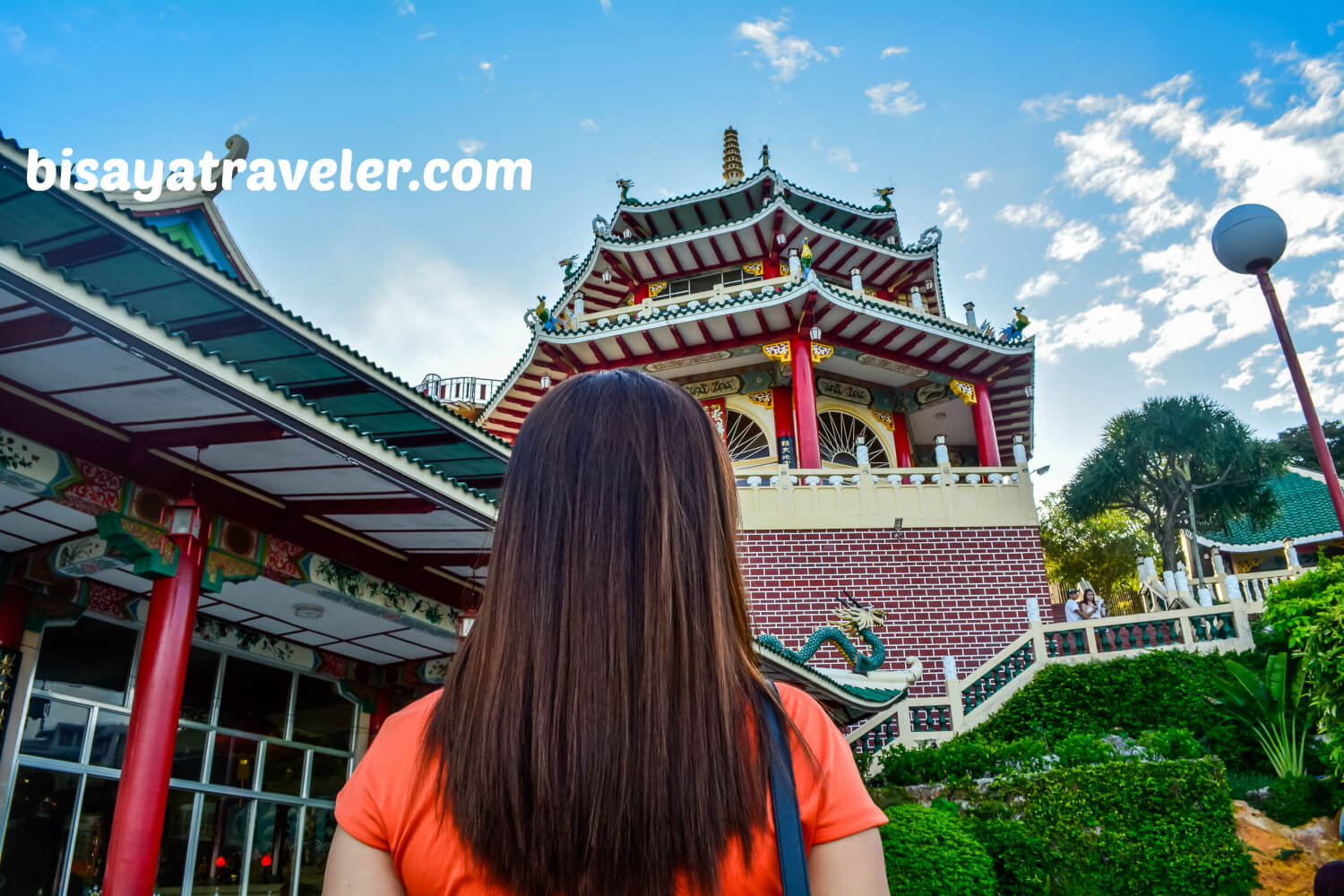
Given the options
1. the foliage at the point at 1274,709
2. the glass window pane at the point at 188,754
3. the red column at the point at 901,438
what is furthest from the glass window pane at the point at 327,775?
the red column at the point at 901,438

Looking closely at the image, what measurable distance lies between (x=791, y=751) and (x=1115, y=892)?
8455mm

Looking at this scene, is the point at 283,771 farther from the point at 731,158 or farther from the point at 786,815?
the point at 731,158

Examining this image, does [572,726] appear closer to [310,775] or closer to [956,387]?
[310,775]

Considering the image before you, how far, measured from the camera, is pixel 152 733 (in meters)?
5.05

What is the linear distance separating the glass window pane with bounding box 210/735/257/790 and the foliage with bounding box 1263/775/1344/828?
9790 mm

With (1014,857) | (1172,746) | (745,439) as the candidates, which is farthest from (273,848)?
(745,439)

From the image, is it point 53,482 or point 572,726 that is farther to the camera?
point 53,482

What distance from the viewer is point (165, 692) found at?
514cm

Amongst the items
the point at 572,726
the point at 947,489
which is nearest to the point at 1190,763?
the point at 947,489

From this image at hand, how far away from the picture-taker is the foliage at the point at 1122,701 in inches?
416

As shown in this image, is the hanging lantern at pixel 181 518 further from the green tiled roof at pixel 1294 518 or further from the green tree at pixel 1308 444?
the green tree at pixel 1308 444

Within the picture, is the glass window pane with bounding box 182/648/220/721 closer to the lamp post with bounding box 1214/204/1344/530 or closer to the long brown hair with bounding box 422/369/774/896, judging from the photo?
the long brown hair with bounding box 422/369/774/896

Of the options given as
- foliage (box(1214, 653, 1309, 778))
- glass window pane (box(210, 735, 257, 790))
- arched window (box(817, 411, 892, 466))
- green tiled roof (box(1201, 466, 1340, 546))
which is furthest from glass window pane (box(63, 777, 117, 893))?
green tiled roof (box(1201, 466, 1340, 546))

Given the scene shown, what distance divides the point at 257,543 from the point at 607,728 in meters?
5.79
